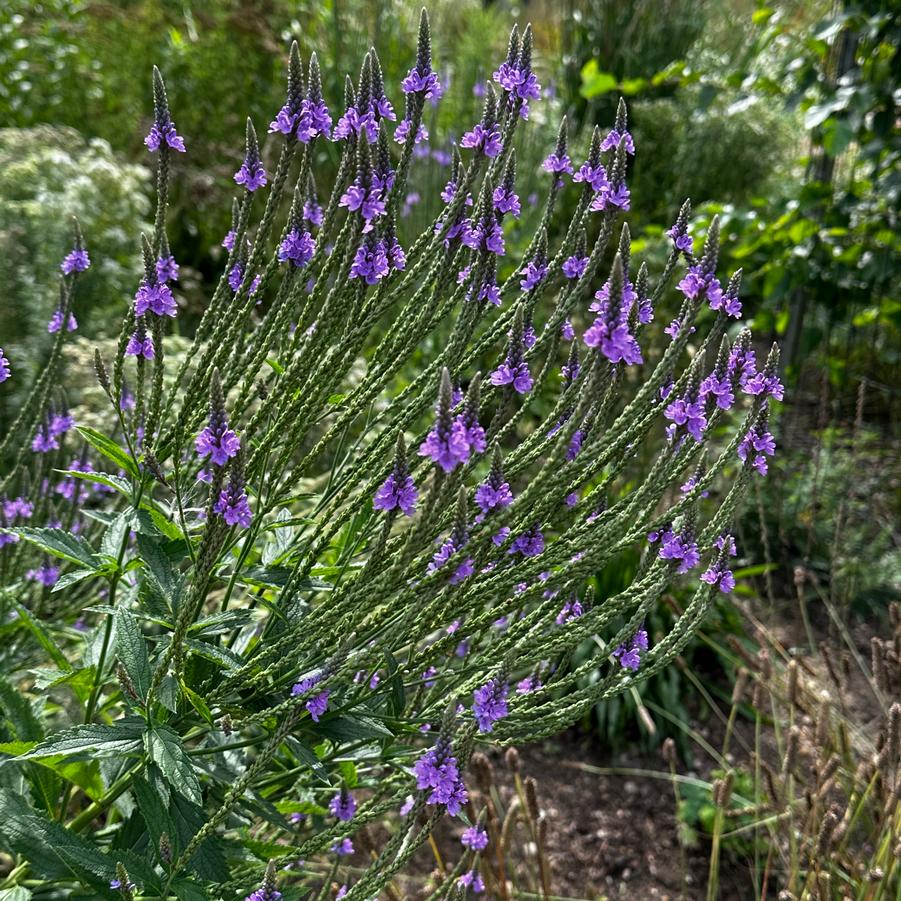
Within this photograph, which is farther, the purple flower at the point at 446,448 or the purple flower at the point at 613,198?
the purple flower at the point at 613,198

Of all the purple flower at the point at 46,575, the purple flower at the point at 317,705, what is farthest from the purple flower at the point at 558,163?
the purple flower at the point at 46,575

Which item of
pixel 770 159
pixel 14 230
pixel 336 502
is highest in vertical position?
pixel 770 159

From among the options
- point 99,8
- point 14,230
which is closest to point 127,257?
point 14,230

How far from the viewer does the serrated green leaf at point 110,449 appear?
5.62ft

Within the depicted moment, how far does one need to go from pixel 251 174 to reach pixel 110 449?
61 centimetres

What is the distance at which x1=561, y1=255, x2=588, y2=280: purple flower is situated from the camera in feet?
5.82

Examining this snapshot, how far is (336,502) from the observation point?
5.48ft

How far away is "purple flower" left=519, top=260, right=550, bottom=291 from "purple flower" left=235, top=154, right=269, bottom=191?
556 mm

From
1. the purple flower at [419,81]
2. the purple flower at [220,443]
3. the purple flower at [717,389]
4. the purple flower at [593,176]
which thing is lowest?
the purple flower at [220,443]

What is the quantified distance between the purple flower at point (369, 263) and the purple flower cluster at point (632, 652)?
0.87 m

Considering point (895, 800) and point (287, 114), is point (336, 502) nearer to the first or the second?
point (287, 114)

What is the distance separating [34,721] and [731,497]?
146 cm

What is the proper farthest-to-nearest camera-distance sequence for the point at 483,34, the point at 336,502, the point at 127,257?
the point at 483,34
the point at 127,257
the point at 336,502

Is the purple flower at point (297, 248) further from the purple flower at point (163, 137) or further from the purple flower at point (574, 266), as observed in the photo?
the purple flower at point (574, 266)
